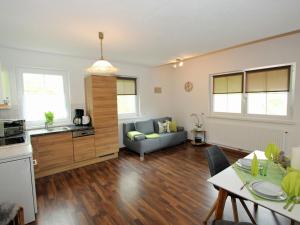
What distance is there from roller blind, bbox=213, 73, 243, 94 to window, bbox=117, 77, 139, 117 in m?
2.32

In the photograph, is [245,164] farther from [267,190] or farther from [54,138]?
[54,138]

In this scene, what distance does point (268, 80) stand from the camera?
3559mm

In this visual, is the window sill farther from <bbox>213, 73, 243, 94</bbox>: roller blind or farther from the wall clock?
the wall clock

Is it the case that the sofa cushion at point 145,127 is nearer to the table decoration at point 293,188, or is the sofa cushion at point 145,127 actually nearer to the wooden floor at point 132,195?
the wooden floor at point 132,195

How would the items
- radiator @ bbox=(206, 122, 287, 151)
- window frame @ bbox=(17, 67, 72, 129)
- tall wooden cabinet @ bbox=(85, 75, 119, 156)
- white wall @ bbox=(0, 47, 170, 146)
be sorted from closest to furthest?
white wall @ bbox=(0, 47, 170, 146)
window frame @ bbox=(17, 67, 72, 129)
radiator @ bbox=(206, 122, 287, 151)
tall wooden cabinet @ bbox=(85, 75, 119, 156)

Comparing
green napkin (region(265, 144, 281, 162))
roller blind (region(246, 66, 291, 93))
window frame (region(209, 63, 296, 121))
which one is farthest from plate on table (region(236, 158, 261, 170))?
roller blind (region(246, 66, 291, 93))

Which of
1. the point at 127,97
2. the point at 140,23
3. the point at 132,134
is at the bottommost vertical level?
the point at 132,134

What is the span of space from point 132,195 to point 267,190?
178 cm

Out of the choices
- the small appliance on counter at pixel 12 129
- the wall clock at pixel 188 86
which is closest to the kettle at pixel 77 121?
the small appliance on counter at pixel 12 129

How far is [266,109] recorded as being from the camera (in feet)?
12.0

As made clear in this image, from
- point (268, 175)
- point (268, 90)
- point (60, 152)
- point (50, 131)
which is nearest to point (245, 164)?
point (268, 175)

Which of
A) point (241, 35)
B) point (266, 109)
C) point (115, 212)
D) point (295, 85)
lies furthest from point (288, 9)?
point (115, 212)

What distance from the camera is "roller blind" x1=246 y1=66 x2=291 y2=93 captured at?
3.34 m

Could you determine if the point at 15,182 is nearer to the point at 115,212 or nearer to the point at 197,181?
the point at 115,212
